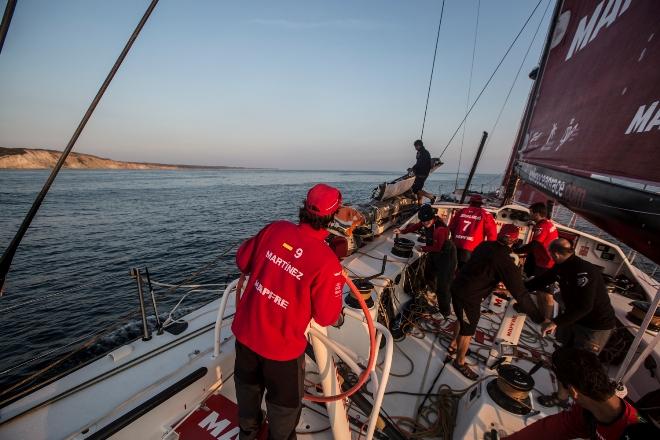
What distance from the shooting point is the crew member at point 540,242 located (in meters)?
4.60

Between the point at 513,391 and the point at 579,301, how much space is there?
121 cm

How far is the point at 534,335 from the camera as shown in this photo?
456 centimetres

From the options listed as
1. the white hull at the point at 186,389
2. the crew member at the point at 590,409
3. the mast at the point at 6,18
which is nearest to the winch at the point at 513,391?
the white hull at the point at 186,389

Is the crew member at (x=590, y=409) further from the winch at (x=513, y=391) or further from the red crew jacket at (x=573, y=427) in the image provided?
the winch at (x=513, y=391)

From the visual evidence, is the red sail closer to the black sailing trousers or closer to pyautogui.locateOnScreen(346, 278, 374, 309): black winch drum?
pyautogui.locateOnScreen(346, 278, 374, 309): black winch drum

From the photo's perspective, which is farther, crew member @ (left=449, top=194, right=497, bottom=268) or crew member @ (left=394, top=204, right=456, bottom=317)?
crew member @ (left=449, top=194, right=497, bottom=268)

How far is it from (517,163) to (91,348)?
1113 centimetres

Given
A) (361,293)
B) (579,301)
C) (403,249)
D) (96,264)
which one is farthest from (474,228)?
(96,264)

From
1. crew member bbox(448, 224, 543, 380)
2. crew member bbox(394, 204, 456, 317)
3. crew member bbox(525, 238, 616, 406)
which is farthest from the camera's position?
crew member bbox(394, 204, 456, 317)

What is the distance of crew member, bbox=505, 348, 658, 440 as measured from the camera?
1.41 m

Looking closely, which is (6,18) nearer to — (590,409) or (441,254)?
(590,409)

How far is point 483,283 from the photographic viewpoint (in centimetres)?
323

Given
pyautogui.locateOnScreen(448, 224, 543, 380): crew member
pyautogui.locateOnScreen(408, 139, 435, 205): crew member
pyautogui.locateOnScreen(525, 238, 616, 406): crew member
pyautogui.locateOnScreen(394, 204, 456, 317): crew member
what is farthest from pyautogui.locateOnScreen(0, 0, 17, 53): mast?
pyautogui.locateOnScreen(408, 139, 435, 205): crew member

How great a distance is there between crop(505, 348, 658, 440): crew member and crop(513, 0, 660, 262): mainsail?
670mm
